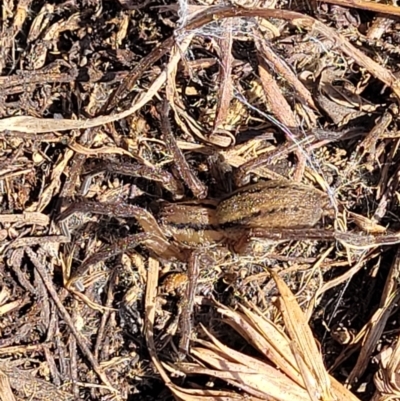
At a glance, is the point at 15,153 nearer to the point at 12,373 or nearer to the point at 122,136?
the point at 122,136

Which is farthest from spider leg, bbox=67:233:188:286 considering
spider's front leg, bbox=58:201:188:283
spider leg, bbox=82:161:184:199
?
spider leg, bbox=82:161:184:199

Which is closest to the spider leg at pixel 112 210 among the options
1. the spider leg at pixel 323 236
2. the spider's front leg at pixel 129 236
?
the spider's front leg at pixel 129 236

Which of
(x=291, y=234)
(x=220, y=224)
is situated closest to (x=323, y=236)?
(x=291, y=234)

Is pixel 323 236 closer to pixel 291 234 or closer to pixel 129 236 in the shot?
pixel 291 234

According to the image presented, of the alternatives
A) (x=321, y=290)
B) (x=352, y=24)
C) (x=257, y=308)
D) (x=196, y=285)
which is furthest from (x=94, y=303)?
(x=352, y=24)

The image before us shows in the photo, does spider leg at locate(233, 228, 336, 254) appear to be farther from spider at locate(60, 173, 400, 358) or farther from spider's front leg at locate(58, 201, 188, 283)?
spider's front leg at locate(58, 201, 188, 283)

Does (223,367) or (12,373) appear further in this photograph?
(12,373)

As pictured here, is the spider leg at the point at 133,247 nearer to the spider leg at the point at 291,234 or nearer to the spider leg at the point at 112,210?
the spider leg at the point at 112,210
